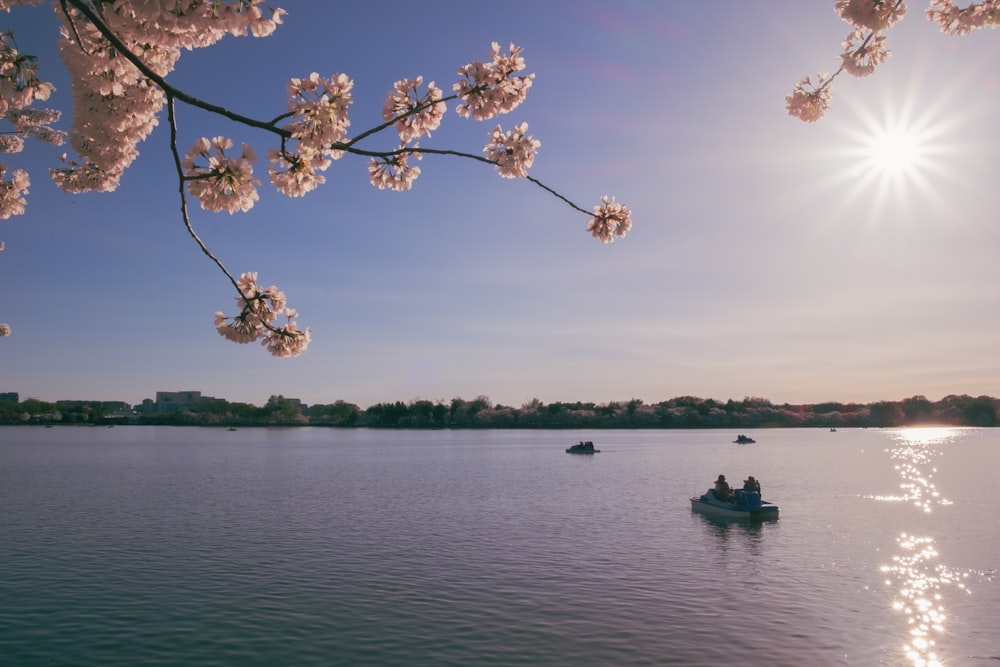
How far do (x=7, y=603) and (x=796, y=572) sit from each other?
109ft

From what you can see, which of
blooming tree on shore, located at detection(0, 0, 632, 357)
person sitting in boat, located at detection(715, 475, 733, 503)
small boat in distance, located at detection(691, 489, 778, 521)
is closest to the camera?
blooming tree on shore, located at detection(0, 0, 632, 357)

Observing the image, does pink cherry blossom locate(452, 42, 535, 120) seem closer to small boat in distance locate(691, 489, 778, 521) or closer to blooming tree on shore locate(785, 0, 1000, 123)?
blooming tree on shore locate(785, 0, 1000, 123)

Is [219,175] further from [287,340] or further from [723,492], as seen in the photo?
[723,492]

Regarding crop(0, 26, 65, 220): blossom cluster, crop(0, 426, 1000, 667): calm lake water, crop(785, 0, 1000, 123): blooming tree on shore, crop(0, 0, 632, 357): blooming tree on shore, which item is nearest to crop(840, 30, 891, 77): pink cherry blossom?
crop(785, 0, 1000, 123): blooming tree on shore

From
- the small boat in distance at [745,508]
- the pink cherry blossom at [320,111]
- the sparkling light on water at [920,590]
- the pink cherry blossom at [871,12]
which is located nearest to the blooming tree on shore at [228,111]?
the pink cherry blossom at [320,111]

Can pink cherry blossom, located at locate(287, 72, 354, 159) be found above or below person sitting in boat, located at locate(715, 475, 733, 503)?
above

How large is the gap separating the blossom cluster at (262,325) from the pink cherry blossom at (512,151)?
301 cm

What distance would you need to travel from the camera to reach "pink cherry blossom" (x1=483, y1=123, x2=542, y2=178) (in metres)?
8.17

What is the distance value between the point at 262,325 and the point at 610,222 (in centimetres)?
432

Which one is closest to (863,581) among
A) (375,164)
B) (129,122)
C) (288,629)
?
(288,629)

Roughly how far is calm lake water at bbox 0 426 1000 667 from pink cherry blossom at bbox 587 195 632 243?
1604 centimetres

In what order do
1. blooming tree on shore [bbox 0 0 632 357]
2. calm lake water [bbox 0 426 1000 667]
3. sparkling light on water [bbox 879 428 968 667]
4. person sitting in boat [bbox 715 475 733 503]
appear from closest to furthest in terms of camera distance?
blooming tree on shore [bbox 0 0 632 357]
calm lake water [bbox 0 426 1000 667]
sparkling light on water [bbox 879 428 968 667]
person sitting in boat [bbox 715 475 733 503]

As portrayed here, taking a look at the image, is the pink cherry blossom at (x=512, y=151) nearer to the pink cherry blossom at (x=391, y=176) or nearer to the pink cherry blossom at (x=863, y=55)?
the pink cherry blossom at (x=391, y=176)

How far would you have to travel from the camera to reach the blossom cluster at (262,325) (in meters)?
7.92
